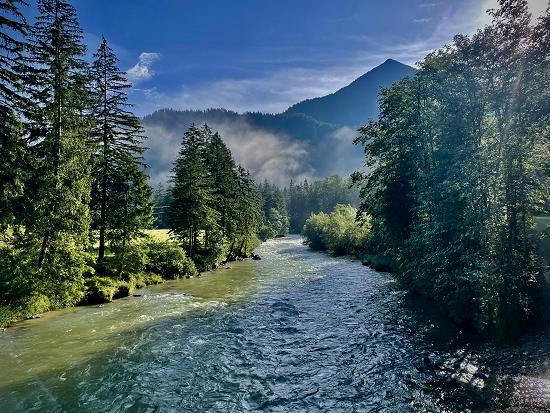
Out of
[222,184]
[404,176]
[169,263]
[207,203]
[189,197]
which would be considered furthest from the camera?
[222,184]

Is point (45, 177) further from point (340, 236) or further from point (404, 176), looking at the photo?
point (340, 236)

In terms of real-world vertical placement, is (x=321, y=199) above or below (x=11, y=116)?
below

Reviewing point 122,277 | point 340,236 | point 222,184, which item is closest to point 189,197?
point 222,184

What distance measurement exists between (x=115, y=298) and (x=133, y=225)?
23.8ft

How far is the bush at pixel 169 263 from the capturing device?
129ft

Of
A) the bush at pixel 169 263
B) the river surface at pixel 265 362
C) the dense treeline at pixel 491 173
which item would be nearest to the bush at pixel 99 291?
the river surface at pixel 265 362

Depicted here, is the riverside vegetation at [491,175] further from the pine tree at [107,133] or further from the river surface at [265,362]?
the pine tree at [107,133]

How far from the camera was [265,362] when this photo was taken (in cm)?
1623

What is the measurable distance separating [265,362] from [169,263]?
26.9 metres

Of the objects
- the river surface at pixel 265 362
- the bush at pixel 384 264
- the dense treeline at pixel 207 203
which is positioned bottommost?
the bush at pixel 384 264

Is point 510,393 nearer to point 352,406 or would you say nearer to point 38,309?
point 352,406

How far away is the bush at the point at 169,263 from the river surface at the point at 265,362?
12.4m

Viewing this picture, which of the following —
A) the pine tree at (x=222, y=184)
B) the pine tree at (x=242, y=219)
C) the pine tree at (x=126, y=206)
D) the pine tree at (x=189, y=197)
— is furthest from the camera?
the pine tree at (x=242, y=219)

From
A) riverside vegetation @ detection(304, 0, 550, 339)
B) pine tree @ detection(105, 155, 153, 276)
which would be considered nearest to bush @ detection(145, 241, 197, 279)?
pine tree @ detection(105, 155, 153, 276)
